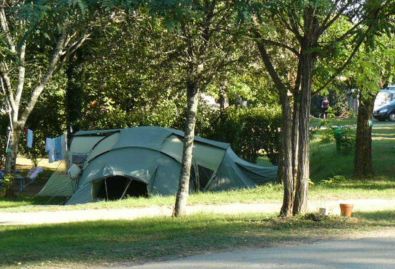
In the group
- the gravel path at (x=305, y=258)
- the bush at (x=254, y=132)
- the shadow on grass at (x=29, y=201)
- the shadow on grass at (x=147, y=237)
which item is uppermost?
the bush at (x=254, y=132)

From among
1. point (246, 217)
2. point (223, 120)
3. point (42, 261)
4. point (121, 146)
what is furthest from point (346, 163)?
point (42, 261)

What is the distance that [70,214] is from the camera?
1450 cm

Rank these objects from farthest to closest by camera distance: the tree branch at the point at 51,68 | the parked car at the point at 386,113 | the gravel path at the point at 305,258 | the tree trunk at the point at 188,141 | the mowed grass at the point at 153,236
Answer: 1. the parked car at the point at 386,113
2. the tree branch at the point at 51,68
3. the tree trunk at the point at 188,141
4. the mowed grass at the point at 153,236
5. the gravel path at the point at 305,258

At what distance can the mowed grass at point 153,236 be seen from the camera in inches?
316

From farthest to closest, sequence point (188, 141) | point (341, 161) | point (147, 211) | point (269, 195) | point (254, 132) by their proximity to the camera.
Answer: point (254, 132) < point (341, 161) < point (269, 195) < point (147, 211) < point (188, 141)

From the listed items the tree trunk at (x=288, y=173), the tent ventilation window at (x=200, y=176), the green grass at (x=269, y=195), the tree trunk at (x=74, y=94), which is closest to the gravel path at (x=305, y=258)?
the tree trunk at (x=288, y=173)

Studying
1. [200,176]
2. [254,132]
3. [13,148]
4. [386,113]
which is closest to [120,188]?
[200,176]

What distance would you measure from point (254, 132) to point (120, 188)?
675 cm

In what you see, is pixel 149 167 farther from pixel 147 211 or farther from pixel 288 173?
pixel 288 173

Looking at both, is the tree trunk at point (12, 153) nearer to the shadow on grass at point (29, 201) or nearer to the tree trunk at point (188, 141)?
the shadow on grass at point (29, 201)

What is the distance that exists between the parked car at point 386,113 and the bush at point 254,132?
2285 cm

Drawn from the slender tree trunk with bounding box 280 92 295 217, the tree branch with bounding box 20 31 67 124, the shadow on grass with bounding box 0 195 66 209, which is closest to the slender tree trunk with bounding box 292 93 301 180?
the slender tree trunk with bounding box 280 92 295 217

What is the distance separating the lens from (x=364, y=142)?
1836 centimetres

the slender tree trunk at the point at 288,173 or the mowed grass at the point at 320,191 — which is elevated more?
the slender tree trunk at the point at 288,173
